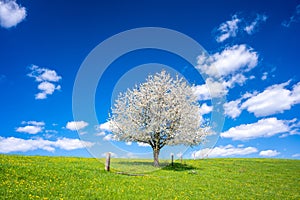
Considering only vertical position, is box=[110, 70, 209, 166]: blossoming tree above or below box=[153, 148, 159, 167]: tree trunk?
above

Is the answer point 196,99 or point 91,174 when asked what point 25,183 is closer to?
point 91,174

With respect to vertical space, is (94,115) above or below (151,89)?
below

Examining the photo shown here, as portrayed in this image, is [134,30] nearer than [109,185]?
No

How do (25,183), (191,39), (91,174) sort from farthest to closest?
1. (191,39)
2. (91,174)
3. (25,183)

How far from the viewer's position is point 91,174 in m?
23.0

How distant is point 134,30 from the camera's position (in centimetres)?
4209

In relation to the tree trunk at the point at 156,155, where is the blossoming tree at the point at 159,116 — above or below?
above

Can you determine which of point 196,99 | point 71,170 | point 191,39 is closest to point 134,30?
point 191,39

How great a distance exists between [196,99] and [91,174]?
23500mm

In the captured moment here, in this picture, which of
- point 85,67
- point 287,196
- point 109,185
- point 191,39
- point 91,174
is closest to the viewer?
point 109,185

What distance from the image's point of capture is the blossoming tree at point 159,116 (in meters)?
37.8

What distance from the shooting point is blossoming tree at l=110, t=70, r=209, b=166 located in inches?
1489

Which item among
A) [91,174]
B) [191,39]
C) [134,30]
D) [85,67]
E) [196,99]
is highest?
[134,30]

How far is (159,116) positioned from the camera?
123 feet
